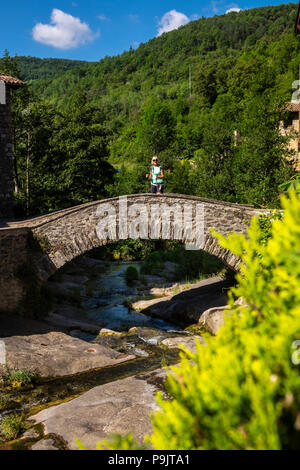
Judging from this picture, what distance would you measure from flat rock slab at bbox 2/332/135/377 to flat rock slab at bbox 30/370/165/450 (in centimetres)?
206

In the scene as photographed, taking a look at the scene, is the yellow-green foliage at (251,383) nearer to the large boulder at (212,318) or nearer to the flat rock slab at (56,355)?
the flat rock slab at (56,355)

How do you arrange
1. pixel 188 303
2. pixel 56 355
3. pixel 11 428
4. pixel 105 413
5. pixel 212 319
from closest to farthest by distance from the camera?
1. pixel 11 428
2. pixel 105 413
3. pixel 56 355
4. pixel 212 319
5. pixel 188 303

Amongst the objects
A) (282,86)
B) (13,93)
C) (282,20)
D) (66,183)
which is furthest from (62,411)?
(282,20)

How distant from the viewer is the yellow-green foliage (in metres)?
2.92

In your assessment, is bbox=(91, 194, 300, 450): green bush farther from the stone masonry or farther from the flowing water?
the stone masonry

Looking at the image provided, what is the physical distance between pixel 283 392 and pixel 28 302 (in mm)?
13275

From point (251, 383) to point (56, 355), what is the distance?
10.9 m

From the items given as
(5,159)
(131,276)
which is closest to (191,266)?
(131,276)

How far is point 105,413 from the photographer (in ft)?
29.4

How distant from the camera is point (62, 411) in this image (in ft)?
30.6

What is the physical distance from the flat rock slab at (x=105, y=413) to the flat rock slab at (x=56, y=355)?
6.77ft

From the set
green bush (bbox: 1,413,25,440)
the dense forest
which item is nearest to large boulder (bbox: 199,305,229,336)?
the dense forest

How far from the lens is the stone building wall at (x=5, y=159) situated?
1880 cm

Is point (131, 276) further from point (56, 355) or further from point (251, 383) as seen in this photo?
point (251, 383)
